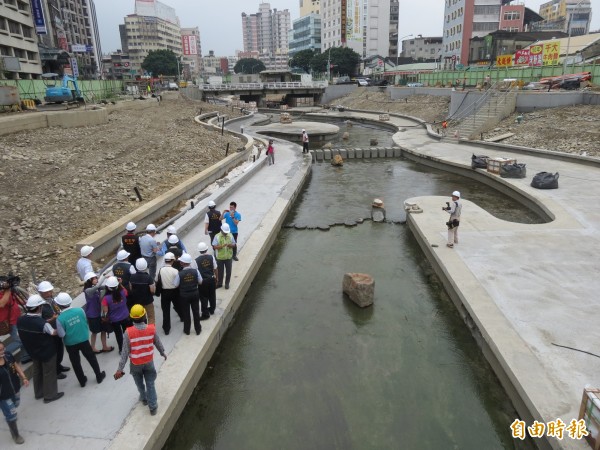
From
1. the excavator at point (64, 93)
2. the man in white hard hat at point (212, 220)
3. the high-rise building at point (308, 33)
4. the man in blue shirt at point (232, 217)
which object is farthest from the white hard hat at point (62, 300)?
the high-rise building at point (308, 33)

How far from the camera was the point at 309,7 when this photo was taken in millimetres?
138375

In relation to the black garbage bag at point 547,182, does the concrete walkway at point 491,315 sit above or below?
below

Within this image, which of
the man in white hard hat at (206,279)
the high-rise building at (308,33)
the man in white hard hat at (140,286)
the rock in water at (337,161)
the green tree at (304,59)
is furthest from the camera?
the high-rise building at (308,33)

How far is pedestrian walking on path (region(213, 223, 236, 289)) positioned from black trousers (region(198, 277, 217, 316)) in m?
0.98

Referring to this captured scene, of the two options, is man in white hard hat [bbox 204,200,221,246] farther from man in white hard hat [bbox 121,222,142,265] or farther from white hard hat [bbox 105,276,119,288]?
white hard hat [bbox 105,276,119,288]

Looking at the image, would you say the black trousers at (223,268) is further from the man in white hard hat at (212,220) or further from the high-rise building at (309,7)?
the high-rise building at (309,7)

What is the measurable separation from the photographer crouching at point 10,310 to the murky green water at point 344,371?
10.1 feet

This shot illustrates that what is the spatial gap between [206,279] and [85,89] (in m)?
36.7

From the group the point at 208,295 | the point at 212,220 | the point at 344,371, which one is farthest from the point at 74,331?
the point at 212,220

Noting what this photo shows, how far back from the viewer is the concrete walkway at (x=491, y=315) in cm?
583

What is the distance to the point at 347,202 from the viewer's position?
61.0ft

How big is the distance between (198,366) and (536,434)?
548cm

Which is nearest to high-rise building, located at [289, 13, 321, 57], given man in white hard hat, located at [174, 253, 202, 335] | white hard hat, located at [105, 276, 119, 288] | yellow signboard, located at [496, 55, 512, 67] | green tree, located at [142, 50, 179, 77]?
green tree, located at [142, 50, 179, 77]

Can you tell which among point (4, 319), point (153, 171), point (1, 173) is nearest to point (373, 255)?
point (4, 319)
